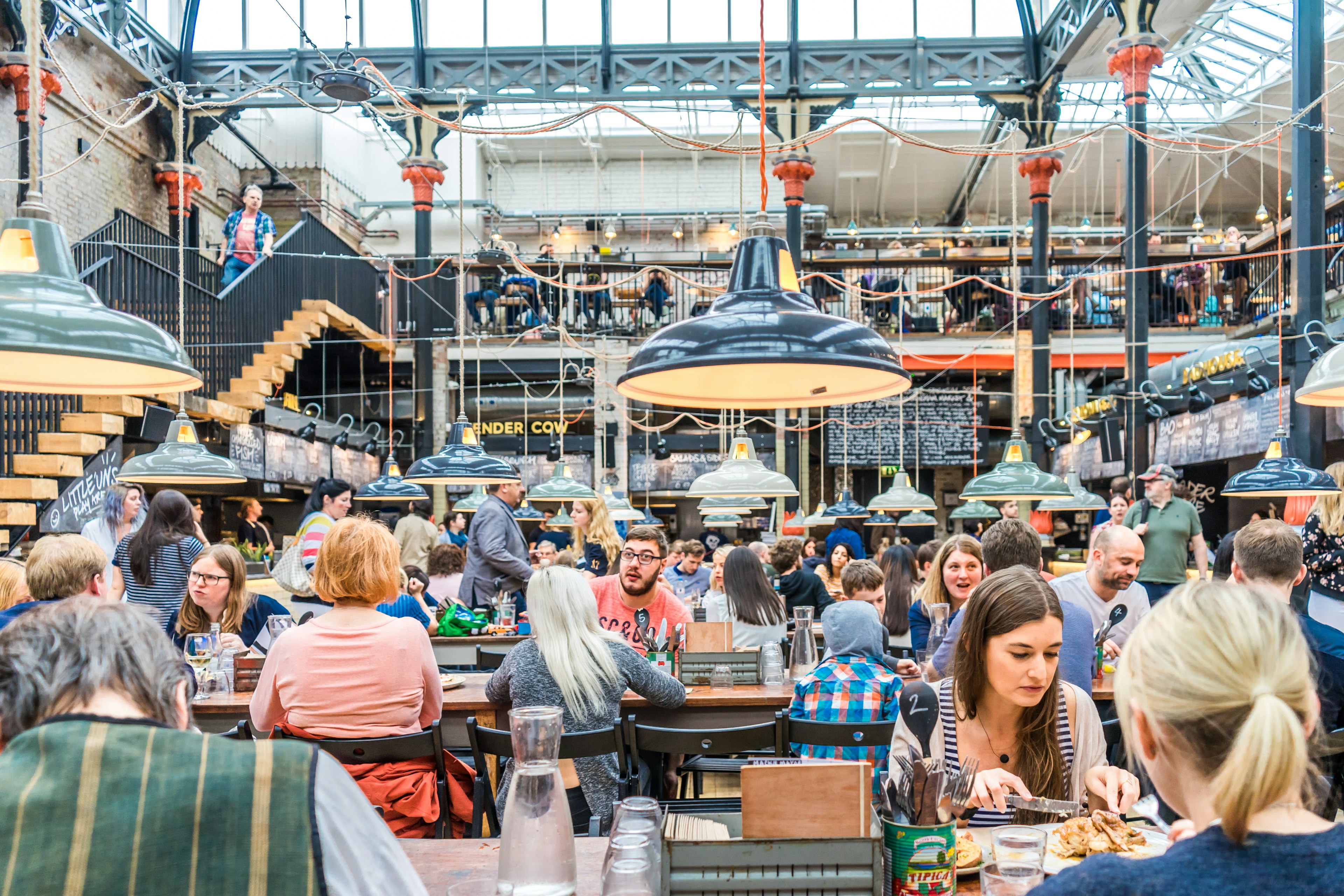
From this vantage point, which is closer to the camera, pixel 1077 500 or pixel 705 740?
pixel 705 740

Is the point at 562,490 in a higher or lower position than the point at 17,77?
lower

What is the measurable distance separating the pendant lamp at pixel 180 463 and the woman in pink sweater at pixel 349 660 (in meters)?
2.31

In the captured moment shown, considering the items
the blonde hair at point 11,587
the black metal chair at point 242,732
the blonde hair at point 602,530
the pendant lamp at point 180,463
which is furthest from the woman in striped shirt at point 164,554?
the blonde hair at point 602,530

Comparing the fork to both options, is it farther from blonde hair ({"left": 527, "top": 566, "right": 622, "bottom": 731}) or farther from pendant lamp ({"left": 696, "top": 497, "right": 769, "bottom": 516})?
pendant lamp ({"left": 696, "top": 497, "right": 769, "bottom": 516})

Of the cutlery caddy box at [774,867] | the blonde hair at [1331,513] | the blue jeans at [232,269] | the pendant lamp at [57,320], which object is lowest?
the cutlery caddy box at [774,867]

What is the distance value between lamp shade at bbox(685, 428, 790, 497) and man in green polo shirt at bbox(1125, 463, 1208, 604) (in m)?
3.14

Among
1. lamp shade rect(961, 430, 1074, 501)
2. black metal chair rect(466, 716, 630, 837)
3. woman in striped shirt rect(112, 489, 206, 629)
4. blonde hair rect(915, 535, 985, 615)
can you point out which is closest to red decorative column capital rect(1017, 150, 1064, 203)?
lamp shade rect(961, 430, 1074, 501)

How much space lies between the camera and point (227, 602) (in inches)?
183

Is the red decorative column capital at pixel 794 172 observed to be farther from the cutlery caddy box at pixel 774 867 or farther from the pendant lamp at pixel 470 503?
the cutlery caddy box at pixel 774 867

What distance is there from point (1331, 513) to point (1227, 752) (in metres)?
4.64

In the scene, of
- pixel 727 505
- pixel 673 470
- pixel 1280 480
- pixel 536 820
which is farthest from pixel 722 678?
pixel 673 470

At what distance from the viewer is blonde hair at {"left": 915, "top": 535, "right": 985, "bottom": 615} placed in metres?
5.03

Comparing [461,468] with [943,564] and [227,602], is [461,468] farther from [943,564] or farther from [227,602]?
[943,564]

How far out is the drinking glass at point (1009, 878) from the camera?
1791 millimetres
